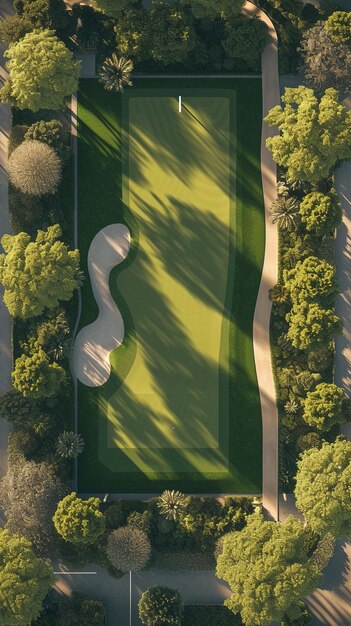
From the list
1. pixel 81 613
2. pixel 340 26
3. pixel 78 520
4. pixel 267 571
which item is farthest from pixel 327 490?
pixel 340 26

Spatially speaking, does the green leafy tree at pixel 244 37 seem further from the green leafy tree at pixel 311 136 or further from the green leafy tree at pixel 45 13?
the green leafy tree at pixel 45 13

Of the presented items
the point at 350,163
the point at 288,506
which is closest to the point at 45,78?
the point at 350,163

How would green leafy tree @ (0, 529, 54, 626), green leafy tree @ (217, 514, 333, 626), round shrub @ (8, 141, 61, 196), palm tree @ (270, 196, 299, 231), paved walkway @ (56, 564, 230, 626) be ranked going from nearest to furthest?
green leafy tree @ (217, 514, 333, 626)
green leafy tree @ (0, 529, 54, 626)
round shrub @ (8, 141, 61, 196)
palm tree @ (270, 196, 299, 231)
paved walkway @ (56, 564, 230, 626)

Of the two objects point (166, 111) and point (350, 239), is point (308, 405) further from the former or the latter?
point (166, 111)

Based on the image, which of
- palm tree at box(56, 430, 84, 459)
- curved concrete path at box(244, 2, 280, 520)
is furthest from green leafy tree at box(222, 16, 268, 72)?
palm tree at box(56, 430, 84, 459)

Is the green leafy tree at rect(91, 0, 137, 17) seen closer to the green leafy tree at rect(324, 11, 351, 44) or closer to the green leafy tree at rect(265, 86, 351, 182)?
the green leafy tree at rect(265, 86, 351, 182)

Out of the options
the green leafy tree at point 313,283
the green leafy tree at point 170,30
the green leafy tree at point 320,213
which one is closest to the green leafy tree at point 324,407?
the green leafy tree at point 313,283
